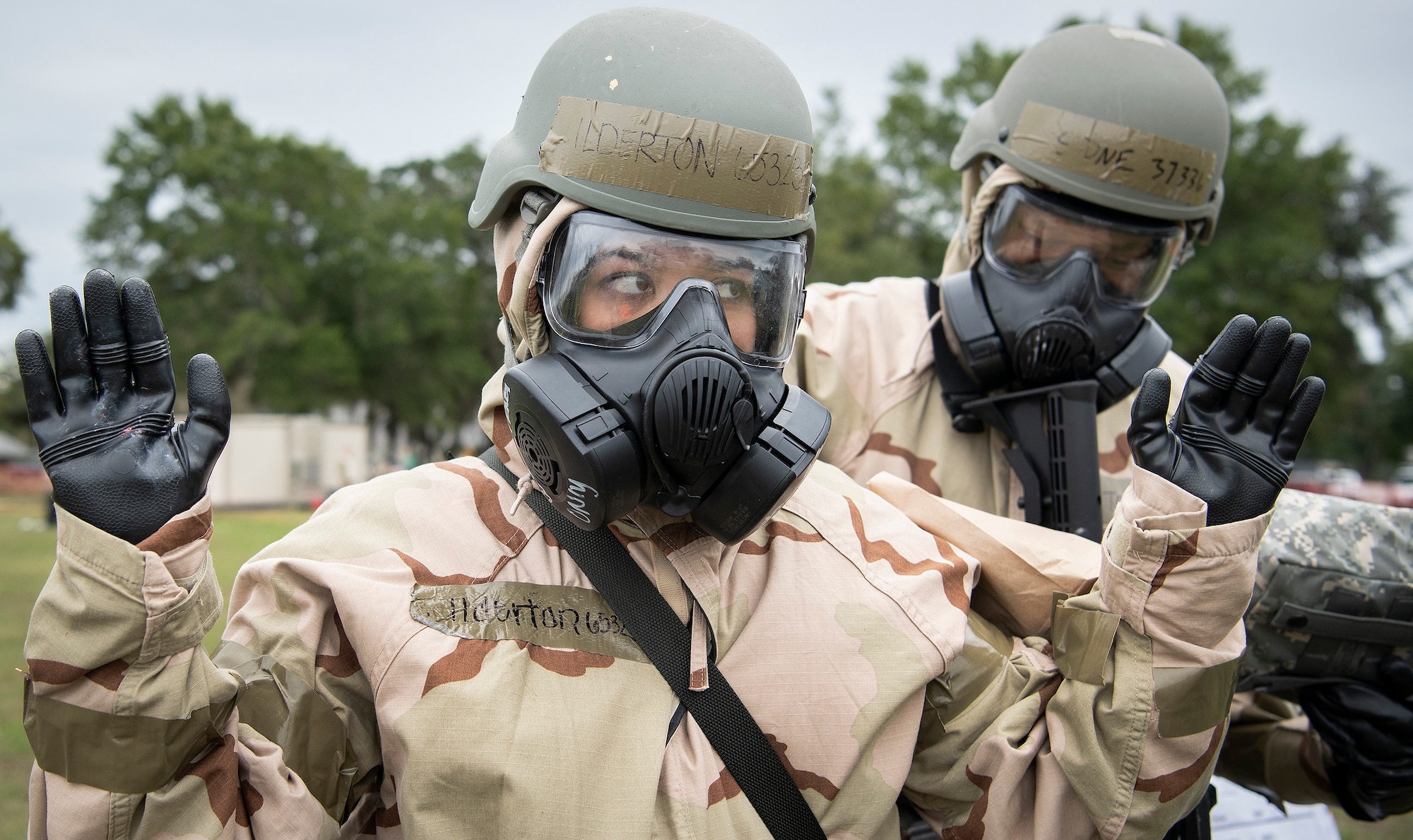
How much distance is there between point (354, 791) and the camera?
1833 millimetres

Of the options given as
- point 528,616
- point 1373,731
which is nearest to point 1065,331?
point 1373,731

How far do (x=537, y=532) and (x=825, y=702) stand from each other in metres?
0.66

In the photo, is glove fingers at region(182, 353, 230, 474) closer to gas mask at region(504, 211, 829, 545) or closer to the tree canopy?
gas mask at region(504, 211, 829, 545)

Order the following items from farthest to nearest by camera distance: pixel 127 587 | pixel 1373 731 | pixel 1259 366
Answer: pixel 1373 731 < pixel 1259 366 < pixel 127 587

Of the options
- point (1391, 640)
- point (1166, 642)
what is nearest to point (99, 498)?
point (1166, 642)

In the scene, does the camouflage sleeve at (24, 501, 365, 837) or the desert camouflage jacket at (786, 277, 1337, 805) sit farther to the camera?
the desert camouflage jacket at (786, 277, 1337, 805)

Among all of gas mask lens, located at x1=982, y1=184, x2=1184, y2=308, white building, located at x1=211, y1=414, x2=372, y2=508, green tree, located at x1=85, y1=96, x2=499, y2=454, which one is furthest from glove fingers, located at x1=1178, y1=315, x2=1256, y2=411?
green tree, located at x1=85, y1=96, x2=499, y2=454

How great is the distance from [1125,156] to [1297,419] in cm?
144

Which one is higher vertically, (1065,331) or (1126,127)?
(1126,127)

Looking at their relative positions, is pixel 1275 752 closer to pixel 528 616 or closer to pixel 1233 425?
pixel 1233 425

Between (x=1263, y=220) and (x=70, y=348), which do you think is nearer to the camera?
(x=70, y=348)

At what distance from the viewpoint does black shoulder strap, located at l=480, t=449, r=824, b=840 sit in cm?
190

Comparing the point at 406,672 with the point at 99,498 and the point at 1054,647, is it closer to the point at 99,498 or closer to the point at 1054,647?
the point at 99,498

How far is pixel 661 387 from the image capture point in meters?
1.83
